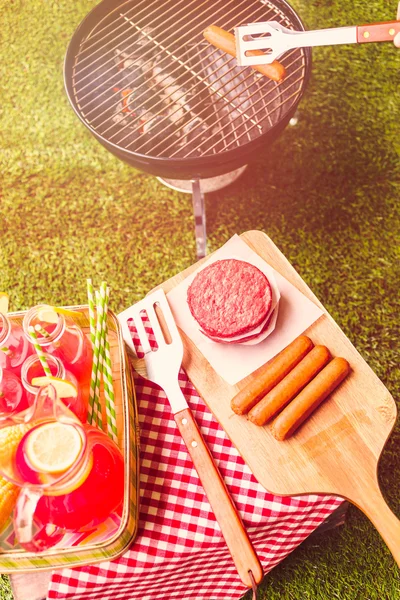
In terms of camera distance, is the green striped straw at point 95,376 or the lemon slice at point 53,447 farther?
the green striped straw at point 95,376

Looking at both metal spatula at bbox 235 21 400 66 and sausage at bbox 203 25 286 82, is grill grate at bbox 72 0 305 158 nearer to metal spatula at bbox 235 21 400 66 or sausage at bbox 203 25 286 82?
sausage at bbox 203 25 286 82

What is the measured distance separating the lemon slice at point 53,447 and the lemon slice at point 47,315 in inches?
10.8

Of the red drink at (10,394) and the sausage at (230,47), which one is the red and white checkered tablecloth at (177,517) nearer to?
the red drink at (10,394)

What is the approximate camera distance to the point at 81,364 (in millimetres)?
1495

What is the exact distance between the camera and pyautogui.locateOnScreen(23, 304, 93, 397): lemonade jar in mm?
1373

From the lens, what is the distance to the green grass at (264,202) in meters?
2.77

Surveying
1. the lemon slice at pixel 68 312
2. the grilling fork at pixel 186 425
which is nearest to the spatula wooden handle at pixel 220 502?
the grilling fork at pixel 186 425

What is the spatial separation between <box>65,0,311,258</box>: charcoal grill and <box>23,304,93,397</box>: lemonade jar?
0.92 m

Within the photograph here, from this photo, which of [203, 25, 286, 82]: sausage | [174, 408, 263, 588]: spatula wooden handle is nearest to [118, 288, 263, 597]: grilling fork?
[174, 408, 263, 588]: spatula wooden handle

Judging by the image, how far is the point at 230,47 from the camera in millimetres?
2277

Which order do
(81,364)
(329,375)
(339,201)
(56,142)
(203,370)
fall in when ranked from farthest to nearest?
(56,142) < (339,201) < (203,370) < (329,375) < (81,364)

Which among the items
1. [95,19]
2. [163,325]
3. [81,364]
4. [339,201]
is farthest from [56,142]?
[81,364]

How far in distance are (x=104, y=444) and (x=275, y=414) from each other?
51 cm

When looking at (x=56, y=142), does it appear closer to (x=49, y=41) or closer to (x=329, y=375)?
(x=49, y=41)
